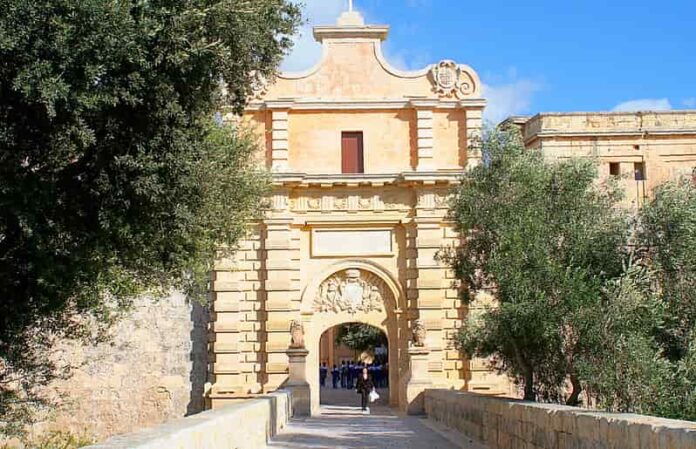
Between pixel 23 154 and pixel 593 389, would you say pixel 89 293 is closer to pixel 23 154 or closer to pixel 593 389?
pixel 23 154

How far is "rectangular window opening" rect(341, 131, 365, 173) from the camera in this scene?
26594 mm

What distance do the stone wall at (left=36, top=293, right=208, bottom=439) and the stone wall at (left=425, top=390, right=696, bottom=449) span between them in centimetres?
1092

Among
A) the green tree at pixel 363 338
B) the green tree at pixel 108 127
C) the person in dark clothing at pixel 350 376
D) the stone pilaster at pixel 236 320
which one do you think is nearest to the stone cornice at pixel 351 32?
the stone pilaster at pixel 236 320

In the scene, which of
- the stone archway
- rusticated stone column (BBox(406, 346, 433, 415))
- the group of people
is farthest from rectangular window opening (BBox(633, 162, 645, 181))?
the group of people

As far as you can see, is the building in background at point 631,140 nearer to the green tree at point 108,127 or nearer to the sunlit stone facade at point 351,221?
the sunlit stone facade at point 351,221

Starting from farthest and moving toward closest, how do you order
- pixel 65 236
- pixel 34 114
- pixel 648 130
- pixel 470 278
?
pixel 648 130 < pixel 470 278 < pixel 65 236 < pixel 34 114

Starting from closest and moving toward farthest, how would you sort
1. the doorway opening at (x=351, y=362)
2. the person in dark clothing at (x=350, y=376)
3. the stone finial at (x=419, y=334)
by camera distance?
the stone finial at (x=419, y=334) < the doorway opening at (x=351, y=362) < the person in dark clothing at (x=350, y=376)

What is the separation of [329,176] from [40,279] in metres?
14.8

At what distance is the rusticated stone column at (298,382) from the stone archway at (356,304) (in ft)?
6.22

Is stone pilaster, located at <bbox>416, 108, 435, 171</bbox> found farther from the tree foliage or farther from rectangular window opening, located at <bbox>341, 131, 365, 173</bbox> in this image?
the tree foliage

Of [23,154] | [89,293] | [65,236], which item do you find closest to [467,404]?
[89,293]

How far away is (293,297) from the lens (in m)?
26.0

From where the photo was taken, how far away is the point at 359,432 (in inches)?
721

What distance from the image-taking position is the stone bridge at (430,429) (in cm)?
739
